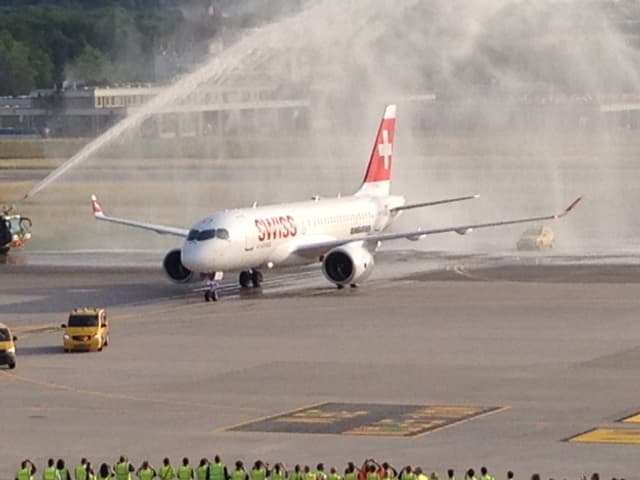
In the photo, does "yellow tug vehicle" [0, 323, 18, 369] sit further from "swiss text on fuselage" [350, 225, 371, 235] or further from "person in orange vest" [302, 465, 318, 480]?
"swiss text on fuselage" [350, 225, 371, 235]

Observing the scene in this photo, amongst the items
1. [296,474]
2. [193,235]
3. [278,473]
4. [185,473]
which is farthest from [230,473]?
[193,235]

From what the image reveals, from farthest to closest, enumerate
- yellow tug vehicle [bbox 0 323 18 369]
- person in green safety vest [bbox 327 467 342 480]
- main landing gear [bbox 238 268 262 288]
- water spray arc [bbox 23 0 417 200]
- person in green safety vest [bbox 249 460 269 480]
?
water spray arc [bbox 23 0 417 200], main landing gear [bbox 238 268 262 288], yellow tug vehicle [bbox 0 323 18 369], person in green safety vest [bbox 249 460 269 480], person in green safety vest [bbox 327 467 342 480]

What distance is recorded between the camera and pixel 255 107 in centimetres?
11344

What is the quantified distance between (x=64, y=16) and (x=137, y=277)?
120 meters

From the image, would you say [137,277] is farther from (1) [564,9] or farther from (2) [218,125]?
(2) [218,125]

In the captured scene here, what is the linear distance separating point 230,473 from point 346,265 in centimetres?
3235

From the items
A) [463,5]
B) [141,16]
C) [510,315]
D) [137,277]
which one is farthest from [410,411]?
[141,16]

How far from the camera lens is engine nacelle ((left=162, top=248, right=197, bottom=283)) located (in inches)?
2712

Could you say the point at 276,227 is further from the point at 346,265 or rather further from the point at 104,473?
the point at 104,473

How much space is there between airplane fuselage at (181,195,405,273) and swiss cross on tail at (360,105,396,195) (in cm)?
192

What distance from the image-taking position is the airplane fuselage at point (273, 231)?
217ft

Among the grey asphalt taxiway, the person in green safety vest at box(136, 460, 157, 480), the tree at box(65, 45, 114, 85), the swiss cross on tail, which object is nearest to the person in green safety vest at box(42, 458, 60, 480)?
the person in green safety vest at box(136, 460, 157, 480)

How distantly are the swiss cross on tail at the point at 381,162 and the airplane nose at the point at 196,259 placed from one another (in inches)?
568

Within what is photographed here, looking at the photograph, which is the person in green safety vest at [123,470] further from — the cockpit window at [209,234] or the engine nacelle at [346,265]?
the engine nacelle at [346,265]
